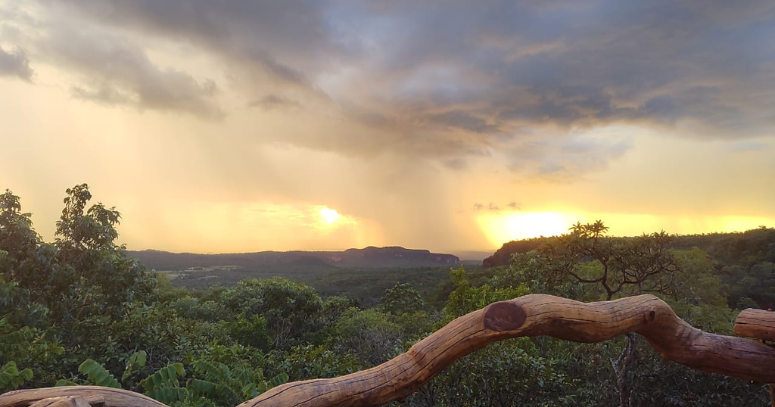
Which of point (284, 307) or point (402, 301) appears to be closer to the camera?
point (284, 307)

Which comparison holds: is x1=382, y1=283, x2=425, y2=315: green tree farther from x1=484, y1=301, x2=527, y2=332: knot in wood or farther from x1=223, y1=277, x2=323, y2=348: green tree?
x1=484, y1=301, x2=527, y2=332: knot in wood

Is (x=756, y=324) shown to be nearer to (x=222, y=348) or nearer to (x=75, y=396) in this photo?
(x=75, y=396)

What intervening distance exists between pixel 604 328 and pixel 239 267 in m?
74.0

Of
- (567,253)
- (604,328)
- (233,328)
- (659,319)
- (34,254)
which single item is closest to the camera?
(604,328)

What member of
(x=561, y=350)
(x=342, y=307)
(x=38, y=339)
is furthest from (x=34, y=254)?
(x=342, y=307)

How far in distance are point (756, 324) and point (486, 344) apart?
6.52 ft

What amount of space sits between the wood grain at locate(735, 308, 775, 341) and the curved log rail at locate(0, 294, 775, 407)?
0.10 m

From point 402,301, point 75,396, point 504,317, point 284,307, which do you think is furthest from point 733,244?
point 75,396

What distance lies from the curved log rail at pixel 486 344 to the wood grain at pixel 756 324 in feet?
0.33

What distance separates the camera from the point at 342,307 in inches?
1101

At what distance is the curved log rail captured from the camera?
2.11 m

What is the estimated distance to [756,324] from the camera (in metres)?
3.00

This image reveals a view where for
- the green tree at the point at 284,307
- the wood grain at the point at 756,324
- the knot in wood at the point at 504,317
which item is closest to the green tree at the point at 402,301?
the green tree at the point at 284,307

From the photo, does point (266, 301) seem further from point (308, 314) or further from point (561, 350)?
point (561, 350)
